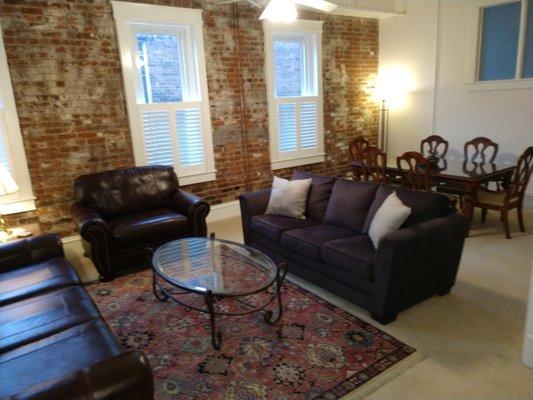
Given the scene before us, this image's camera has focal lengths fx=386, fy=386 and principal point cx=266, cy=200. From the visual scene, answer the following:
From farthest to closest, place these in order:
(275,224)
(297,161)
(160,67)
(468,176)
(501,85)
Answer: (297,161)
(501,85)
(160,67)
(468,176)
(275,224)

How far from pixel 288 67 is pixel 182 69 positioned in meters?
1.66

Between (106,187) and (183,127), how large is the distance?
1.28 m

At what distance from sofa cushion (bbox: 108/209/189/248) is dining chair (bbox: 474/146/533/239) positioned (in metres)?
3.15

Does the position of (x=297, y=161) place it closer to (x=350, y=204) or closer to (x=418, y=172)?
(x=418, y=172)

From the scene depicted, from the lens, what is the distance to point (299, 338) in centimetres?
252

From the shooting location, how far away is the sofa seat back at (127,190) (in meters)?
3.92

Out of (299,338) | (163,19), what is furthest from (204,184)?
(299,338)

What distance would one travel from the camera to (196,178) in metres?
4.99

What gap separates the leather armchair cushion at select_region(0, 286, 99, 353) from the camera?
6.27 feet

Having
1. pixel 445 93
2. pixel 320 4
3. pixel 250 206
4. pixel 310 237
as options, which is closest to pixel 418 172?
pixel 310 237

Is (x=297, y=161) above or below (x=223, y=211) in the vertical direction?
above

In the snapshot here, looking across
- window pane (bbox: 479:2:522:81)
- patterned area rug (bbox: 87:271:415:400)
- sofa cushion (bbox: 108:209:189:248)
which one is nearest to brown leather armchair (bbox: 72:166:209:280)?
sofa cushion (bbox: 108:209:189:248)

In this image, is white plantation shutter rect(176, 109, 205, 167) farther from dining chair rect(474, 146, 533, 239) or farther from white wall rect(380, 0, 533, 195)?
→ white wall rect(380, 0, 533, 195)

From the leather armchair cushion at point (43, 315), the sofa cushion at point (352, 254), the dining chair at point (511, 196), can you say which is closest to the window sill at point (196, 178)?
the sofa cushion at point (352, 254)
